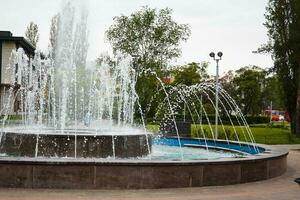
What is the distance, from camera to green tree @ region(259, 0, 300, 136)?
3572cm

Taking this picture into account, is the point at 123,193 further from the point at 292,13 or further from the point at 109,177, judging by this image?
the point at 292,13

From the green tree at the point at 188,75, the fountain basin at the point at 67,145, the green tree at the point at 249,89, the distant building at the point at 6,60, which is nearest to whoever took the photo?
the fountain basin at the point at 67,145

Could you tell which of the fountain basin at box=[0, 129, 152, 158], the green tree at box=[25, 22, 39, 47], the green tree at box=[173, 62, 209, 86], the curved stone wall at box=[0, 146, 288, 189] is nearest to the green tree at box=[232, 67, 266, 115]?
the green tree at box=[173, 62, 209, 86]

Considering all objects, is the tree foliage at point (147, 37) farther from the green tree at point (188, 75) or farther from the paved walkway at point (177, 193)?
the paved walkway at point (177, 193)

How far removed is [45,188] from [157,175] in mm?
2288

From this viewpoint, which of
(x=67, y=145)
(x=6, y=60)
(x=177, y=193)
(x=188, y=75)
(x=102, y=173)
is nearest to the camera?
(x=177, y=193)

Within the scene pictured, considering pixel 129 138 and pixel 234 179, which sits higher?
pixel 129 138

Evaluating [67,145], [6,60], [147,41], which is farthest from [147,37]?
[67,145]

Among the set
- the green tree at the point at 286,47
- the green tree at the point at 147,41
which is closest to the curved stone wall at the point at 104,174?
the green tree at the point at 286,47

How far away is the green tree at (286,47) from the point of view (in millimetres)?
35719

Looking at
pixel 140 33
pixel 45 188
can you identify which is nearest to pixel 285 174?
pixel 45 188

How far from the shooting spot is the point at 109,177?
398 inches

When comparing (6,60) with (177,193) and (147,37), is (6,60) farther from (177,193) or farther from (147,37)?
(177,193)

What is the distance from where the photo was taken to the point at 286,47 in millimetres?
35500
